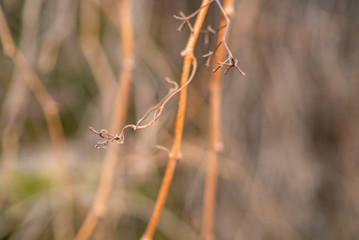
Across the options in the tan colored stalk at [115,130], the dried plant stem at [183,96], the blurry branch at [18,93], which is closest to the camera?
the dried plant stem at [183,96]

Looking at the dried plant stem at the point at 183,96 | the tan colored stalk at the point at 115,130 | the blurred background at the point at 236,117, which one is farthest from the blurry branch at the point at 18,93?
the dried plant stem at the point at 183,96

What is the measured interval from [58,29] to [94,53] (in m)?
0.08

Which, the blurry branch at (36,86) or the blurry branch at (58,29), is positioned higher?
the blurry branch at (58,29)

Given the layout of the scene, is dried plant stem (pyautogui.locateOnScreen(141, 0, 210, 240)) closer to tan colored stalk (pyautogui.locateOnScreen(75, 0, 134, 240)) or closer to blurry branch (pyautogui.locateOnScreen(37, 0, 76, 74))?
tan colored stalk (pyautogui.locateOnScreen(75, 0, 134, 240))

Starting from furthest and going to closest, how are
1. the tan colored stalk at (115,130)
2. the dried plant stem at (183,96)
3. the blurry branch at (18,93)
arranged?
the blurry branch at (18,93)
the tan colored stalk at (115,130)
the dried plant stem at (183,96)

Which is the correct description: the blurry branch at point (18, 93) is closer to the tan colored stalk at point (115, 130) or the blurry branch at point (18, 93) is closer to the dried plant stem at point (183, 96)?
the tan colored stalk at point (115, 130)

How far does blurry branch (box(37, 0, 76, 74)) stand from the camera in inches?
27.7

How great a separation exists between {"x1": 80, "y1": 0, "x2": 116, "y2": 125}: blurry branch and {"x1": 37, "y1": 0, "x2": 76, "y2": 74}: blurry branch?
0.08ft

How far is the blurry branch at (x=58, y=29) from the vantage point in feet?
2.31

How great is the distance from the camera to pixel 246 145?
823 mm

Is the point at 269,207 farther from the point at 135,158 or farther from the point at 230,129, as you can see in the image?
the point at 135,158

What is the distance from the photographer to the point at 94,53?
745mm

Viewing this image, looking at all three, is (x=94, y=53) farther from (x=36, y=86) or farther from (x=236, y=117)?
(x=236, y=117)

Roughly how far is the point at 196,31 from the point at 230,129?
0.51m
